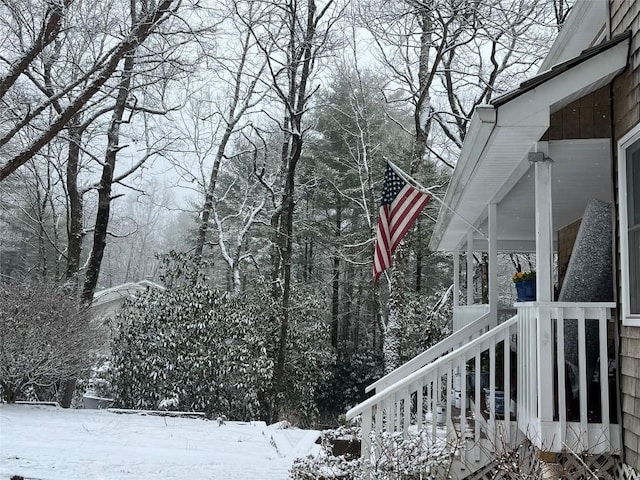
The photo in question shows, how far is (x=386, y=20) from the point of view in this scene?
48.2 feet

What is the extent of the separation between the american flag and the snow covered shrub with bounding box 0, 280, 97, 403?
6.06m

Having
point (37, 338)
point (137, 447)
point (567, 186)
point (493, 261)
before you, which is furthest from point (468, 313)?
point (37, 338)

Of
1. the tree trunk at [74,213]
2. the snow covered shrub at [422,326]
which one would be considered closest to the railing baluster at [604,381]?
the snow covered shrub at [422,326]

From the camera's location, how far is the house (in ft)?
13.4

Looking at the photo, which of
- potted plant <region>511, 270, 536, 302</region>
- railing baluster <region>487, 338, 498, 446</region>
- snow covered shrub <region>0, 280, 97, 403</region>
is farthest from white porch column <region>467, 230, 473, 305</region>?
snow covered shrub <region>0, 280, 97, 403</region>

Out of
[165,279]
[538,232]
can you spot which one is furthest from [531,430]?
[165,279]

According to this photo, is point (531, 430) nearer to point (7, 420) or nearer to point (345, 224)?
point (7, 420)

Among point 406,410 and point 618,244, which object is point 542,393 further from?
point 406,410

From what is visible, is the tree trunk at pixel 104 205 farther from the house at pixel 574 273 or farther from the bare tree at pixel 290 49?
the house at pixel 574 273

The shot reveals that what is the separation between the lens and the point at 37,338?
32.1 ft

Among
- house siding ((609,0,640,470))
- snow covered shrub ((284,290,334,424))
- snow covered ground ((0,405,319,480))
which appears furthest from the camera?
snow covered shrub ((284,290,334,424))

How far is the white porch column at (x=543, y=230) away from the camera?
448 centimetres

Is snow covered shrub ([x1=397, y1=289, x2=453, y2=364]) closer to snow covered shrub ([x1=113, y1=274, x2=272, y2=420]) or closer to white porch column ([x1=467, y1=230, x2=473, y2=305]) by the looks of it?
snow covered shrub ([x1=113, y1=274, x2=272, y2=420])

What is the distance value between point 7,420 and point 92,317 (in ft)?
11.6
